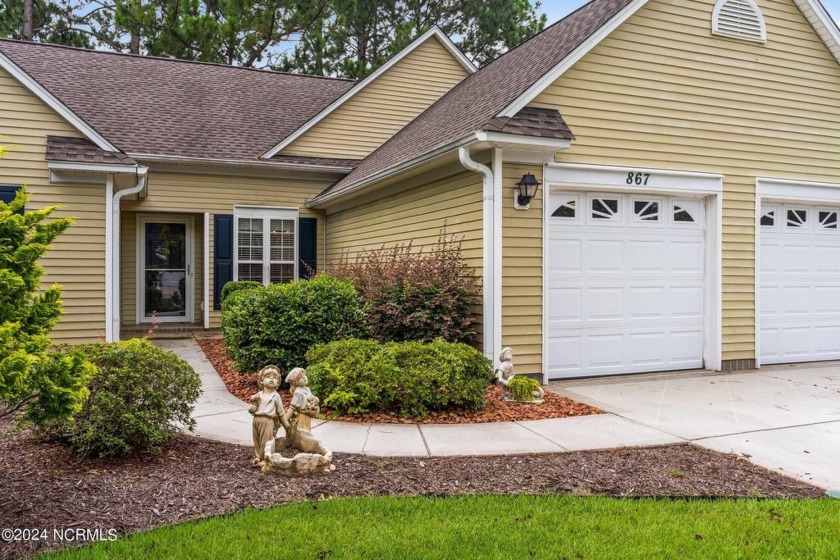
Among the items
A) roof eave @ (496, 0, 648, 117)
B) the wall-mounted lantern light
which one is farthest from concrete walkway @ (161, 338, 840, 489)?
roof eave @ (496, 0, 648, 117)

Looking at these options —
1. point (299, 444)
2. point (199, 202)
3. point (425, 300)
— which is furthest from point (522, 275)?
point (199, 202)

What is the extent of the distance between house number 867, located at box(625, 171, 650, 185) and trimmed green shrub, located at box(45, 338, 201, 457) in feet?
19.2

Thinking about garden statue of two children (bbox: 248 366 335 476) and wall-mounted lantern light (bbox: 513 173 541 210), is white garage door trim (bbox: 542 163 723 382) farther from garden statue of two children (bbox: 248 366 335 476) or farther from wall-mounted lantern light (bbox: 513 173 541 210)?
garden statue of two children (bbox: 248 366 335 476)

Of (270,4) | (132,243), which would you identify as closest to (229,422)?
(132,243)

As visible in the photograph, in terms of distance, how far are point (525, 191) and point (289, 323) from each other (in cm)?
311

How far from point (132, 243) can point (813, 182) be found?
11.9 m

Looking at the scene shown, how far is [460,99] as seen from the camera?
1121cm

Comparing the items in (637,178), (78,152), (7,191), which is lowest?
(7,191)

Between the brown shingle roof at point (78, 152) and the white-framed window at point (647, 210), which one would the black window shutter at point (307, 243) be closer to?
the brown shingle roof at point (78, 152)

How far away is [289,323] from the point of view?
754 centimetres

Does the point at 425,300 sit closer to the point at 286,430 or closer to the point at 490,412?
the point at 490,412

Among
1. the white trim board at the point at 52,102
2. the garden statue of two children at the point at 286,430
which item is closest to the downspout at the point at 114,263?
the white trim board at the point at 52,102

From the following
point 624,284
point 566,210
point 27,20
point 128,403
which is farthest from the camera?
point 27,20

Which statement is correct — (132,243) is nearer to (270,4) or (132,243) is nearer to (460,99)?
(460,99)
